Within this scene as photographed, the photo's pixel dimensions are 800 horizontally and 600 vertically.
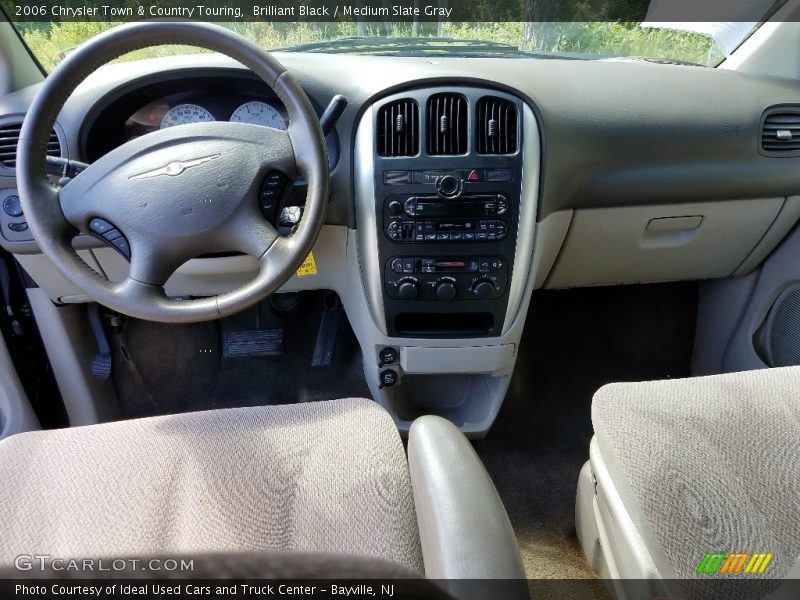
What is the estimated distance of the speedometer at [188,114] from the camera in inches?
56.5

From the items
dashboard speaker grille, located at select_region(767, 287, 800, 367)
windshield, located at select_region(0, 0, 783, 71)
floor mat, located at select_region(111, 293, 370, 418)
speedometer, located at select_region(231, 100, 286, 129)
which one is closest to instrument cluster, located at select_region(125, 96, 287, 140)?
speedometer, located at select_region(231, 100, 286, 129)

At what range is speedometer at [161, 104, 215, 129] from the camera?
4.71ft

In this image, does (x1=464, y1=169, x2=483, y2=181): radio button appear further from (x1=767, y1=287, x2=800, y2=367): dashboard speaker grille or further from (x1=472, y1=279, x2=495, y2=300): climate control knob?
(x1=767, y1=287, x2=800, y2=367): dashboard speaker grille

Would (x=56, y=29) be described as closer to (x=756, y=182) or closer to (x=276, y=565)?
(x=276, y=565)

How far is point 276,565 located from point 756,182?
165 cm

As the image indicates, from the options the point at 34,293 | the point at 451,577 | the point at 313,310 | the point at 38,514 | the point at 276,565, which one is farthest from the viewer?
the point at 313,310

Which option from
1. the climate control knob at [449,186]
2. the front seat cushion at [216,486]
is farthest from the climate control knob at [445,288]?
the front seat cushion at [216,486]

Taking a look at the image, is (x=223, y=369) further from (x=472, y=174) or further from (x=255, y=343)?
(x=472, y=174)

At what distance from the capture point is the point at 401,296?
1428mm

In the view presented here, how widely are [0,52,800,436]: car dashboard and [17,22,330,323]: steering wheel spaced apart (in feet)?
0.35

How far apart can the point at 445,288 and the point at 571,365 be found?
0.84 meters

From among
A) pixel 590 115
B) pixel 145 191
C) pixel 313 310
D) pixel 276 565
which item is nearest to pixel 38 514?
pixel 145 191

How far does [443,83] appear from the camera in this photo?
1.30m

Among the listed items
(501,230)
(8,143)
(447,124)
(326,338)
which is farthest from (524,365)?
(8,143)
